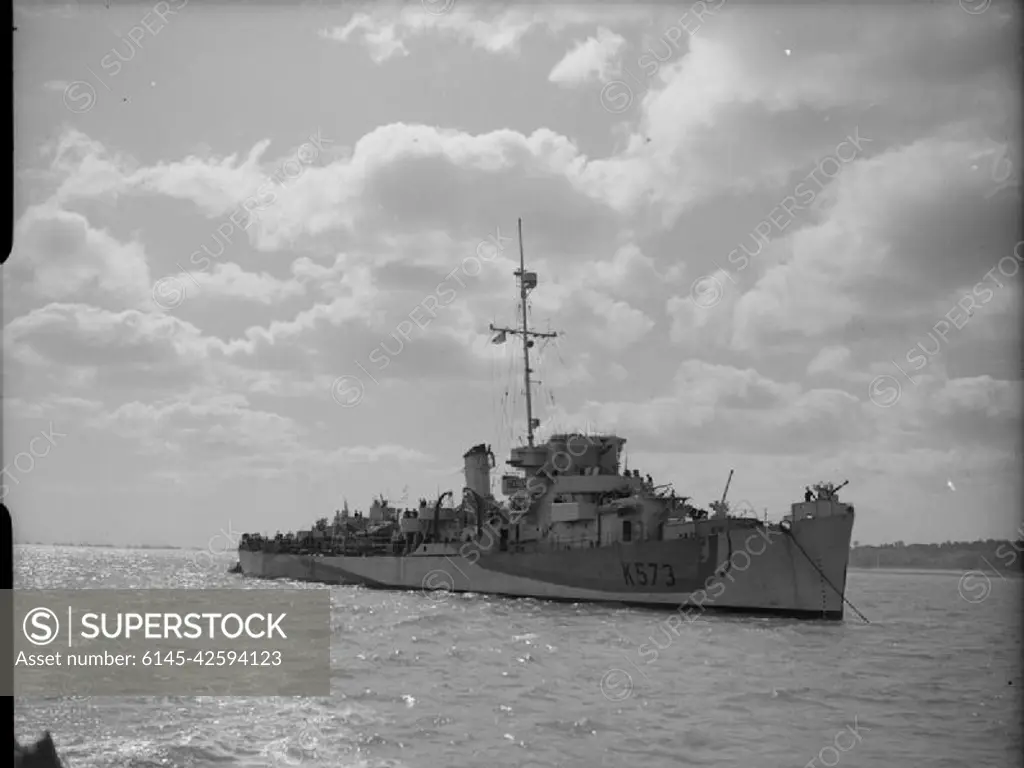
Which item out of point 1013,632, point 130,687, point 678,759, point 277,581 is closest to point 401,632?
point 130,687

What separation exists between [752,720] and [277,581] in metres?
51.1

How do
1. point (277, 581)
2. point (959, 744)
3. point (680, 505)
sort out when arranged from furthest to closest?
point (277, 581) < point (680, 505) < point (959, 744)

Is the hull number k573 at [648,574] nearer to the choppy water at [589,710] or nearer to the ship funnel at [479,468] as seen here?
the choppy water at [589,710]

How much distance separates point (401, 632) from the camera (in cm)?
2516

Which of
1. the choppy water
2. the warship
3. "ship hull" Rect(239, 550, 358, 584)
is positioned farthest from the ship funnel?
the choppy water

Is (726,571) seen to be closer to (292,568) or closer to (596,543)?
(596,543)

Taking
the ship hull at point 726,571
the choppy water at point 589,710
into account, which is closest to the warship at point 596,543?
the ship hull at point 726,571

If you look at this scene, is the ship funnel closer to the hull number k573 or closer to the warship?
the warship

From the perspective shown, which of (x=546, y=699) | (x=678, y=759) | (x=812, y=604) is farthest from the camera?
(x=812, y=604)

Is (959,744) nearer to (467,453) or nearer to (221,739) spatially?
(221,739)

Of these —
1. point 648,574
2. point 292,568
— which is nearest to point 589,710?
point 648,574

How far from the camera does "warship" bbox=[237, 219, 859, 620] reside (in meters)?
30.3

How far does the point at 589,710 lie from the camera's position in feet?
48.1

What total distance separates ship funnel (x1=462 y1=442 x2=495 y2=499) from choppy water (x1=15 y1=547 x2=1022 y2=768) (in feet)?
73.1
